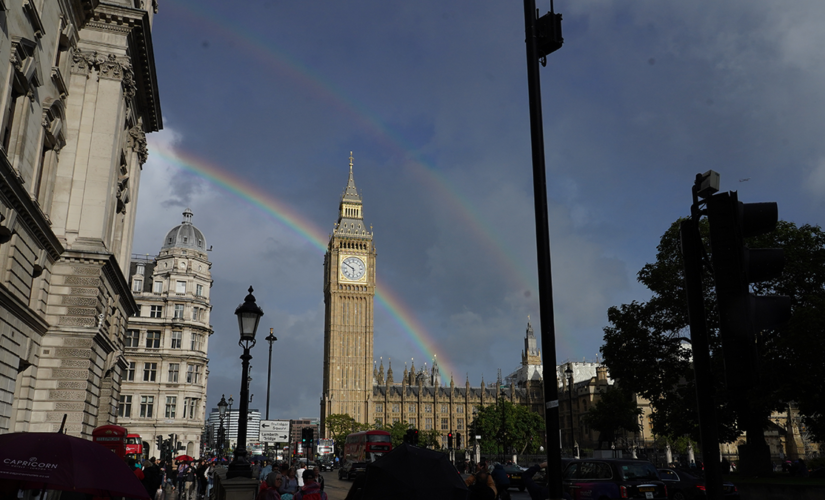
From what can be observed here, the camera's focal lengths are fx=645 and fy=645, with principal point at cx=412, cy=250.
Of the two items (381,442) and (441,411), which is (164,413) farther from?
(441,411)

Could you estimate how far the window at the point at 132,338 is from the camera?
66625 millimetres

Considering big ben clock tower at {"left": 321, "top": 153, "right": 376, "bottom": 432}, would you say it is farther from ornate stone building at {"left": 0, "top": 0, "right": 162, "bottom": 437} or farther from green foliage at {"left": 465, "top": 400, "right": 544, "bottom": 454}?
ornate stone building at {"left": 0, "top": 0, "right": 162, "bottom": 437}

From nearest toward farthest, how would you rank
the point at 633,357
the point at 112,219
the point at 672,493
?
the point at 672,493, the point at 112,219, the point at 633,357

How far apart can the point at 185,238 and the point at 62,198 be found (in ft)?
163

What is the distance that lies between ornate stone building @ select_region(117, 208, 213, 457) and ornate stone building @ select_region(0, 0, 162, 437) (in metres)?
36.3

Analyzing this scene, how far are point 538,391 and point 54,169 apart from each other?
153m

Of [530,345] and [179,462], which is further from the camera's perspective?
[530,345]

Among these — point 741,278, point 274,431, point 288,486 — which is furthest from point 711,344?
point 741,278

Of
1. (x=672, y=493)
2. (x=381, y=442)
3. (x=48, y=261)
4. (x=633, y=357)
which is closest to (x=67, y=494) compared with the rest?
(x=48, y=261)

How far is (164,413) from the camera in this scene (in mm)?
66625

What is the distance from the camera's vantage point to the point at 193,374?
69312mm

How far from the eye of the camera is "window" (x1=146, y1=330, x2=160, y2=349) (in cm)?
6756

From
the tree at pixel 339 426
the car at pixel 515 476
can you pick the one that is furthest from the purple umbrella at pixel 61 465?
the tree at pixel 339 426

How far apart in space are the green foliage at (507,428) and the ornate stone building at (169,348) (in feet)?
161
